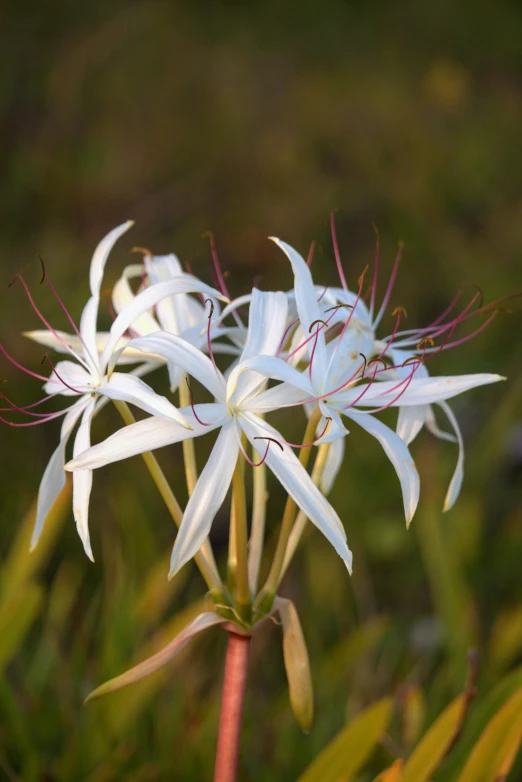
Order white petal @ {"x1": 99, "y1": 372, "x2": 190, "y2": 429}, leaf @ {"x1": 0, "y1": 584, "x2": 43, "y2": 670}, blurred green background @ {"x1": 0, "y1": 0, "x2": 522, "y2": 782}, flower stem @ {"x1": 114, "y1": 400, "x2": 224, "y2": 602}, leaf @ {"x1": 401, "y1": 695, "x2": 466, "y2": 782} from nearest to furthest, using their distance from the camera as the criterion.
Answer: white petal @ {"x1": 99, "y1": 372, "x2": 190, "y2": 429} < flower stem @ {"x1": 114, "y1": 400, "x2": 224, "y2": 602} < leaf @ {"x1": 401, "y1": 695, "x2": 466, "y2": 782} < leaf @ {"x1": 0, "y1": 584, "x2": 43, "y2": 670} < blurred green background @ {"x1": 0, "y1": 0, "x2": 522, "y2": 782}

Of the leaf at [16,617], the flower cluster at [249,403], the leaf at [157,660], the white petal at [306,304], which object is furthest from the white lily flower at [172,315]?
the leaf at [16,617]

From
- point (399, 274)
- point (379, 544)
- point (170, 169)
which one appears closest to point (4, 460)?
point (379, 544)

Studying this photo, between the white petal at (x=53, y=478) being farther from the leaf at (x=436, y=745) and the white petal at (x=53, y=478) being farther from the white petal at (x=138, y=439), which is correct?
the leaf at (x=436, y=745)

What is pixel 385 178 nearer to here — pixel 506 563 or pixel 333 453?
pixel 506 563

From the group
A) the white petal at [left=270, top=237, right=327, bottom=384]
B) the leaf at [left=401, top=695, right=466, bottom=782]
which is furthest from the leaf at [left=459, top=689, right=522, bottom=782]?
the white petal at [left=270, top=237, right=327, bottom=384]

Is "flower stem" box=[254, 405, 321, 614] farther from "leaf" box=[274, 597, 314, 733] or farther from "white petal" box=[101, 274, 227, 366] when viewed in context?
"white petal" box=[101, 274, 227, 366]

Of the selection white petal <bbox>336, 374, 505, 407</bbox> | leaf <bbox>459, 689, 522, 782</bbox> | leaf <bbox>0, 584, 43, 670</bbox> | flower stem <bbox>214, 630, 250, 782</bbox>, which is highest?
white petal <bbox>336, 374, 505, 407</bbox>
